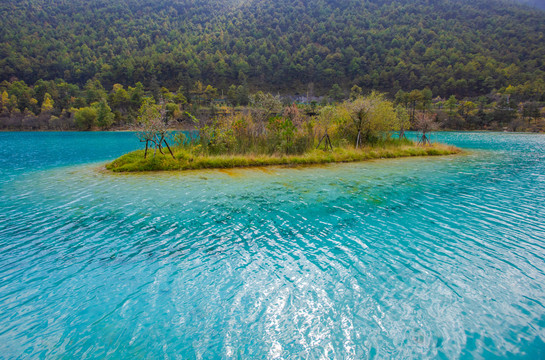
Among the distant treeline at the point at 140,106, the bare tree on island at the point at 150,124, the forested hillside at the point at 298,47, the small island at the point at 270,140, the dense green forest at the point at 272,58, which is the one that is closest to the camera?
the bare tree on island at the point at 150,124

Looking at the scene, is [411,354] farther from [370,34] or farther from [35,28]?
[35,28]

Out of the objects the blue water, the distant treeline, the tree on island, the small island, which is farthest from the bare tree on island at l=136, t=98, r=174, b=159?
the distant treeline

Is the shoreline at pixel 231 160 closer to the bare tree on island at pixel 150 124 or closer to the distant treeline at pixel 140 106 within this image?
the bare tree on island at pixel 150 124

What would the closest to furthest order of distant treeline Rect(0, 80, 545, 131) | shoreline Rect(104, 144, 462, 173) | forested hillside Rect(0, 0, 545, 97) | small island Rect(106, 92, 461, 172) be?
1. shoreline Rect(104, 144, 462, 173)
2. small island Rect(106, 92, 461, 172)
3. distant treeline Rect(0, 80, 545, 131)
4. forested hillside Rect(0, 0, 545, 97)

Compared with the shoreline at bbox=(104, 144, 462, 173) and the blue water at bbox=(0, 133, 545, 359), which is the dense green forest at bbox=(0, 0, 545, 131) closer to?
the shoreline at bbox=(104, 144, 462, 173)

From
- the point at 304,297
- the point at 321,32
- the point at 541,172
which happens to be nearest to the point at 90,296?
the point at 304,297

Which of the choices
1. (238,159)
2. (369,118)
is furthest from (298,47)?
(238,159)

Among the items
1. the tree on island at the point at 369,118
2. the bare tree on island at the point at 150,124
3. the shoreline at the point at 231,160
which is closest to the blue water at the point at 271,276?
the shoreline at the point at 231,160
